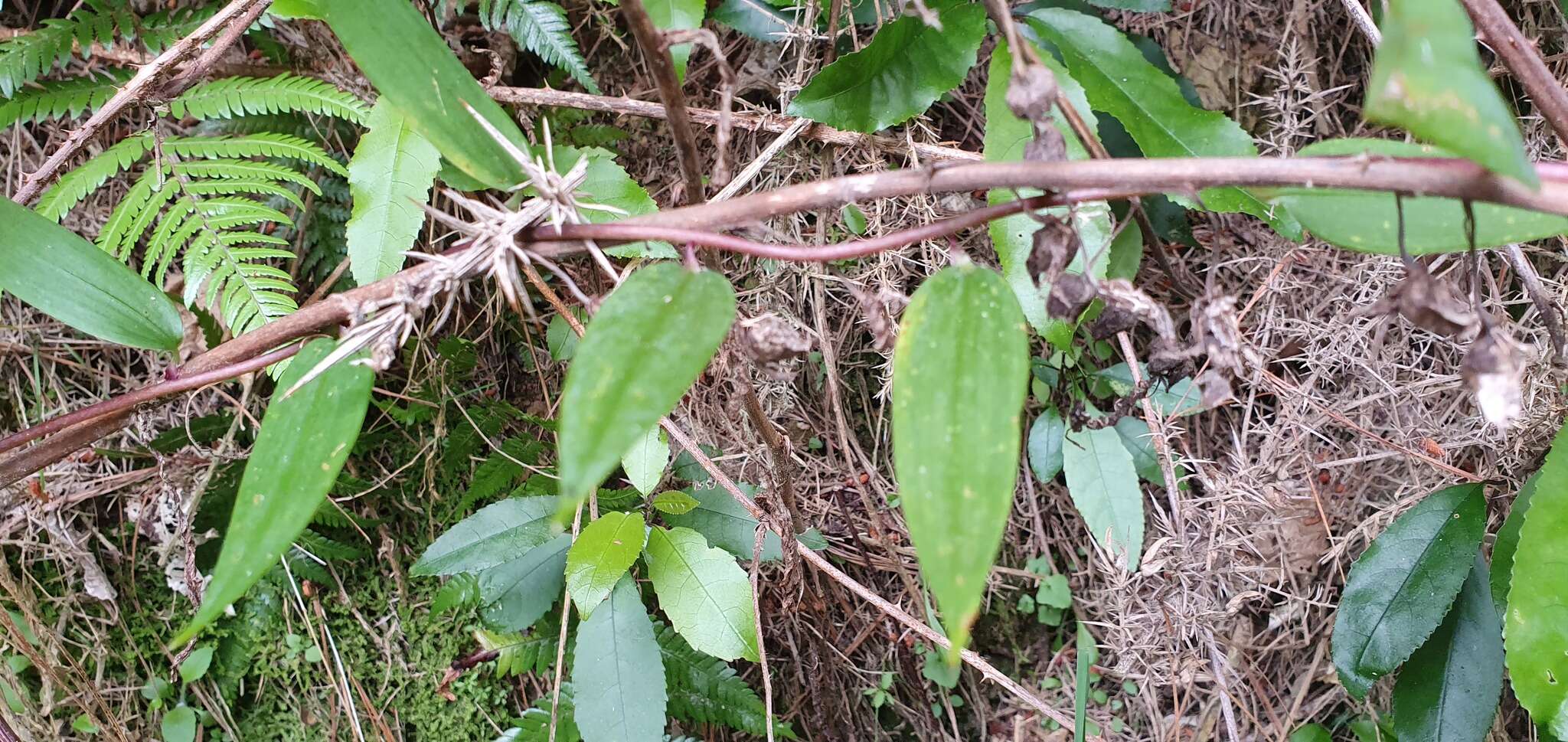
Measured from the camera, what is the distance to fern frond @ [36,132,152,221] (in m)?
1.03

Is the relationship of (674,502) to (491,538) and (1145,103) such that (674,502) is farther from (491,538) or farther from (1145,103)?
(1145,103)

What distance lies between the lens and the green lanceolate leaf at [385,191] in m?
0.87

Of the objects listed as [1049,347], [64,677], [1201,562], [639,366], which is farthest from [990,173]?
[64,677]

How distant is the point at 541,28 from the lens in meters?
1.09

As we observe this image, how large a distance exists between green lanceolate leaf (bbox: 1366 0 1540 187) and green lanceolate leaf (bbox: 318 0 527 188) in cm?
45

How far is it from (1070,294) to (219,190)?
39.5 inches

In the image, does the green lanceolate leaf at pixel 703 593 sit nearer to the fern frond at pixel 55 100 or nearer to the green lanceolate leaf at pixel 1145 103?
the green lanceolate leaf at pixel 1145 103

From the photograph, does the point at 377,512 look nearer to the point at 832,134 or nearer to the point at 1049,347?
the point at 832,134

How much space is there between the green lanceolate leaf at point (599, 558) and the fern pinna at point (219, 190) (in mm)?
432

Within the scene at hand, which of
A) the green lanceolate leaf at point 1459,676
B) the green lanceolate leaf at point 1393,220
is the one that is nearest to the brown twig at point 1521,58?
the green lanceolate leaf at point 1393,220

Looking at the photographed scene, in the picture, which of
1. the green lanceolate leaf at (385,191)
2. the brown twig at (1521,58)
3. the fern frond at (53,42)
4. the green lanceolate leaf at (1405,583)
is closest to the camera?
the brown twig at (1521,58)

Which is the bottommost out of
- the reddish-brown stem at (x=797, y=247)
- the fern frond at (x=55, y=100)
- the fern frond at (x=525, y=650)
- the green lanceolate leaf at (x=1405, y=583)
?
the fern frond at (x=525, y=650)

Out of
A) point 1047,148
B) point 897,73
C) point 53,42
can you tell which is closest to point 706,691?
point 897,73

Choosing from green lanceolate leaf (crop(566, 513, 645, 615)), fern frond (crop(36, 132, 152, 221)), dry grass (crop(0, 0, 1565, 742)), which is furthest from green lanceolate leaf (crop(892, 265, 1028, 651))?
fern frond (crop(36, 132, 152, 221))
